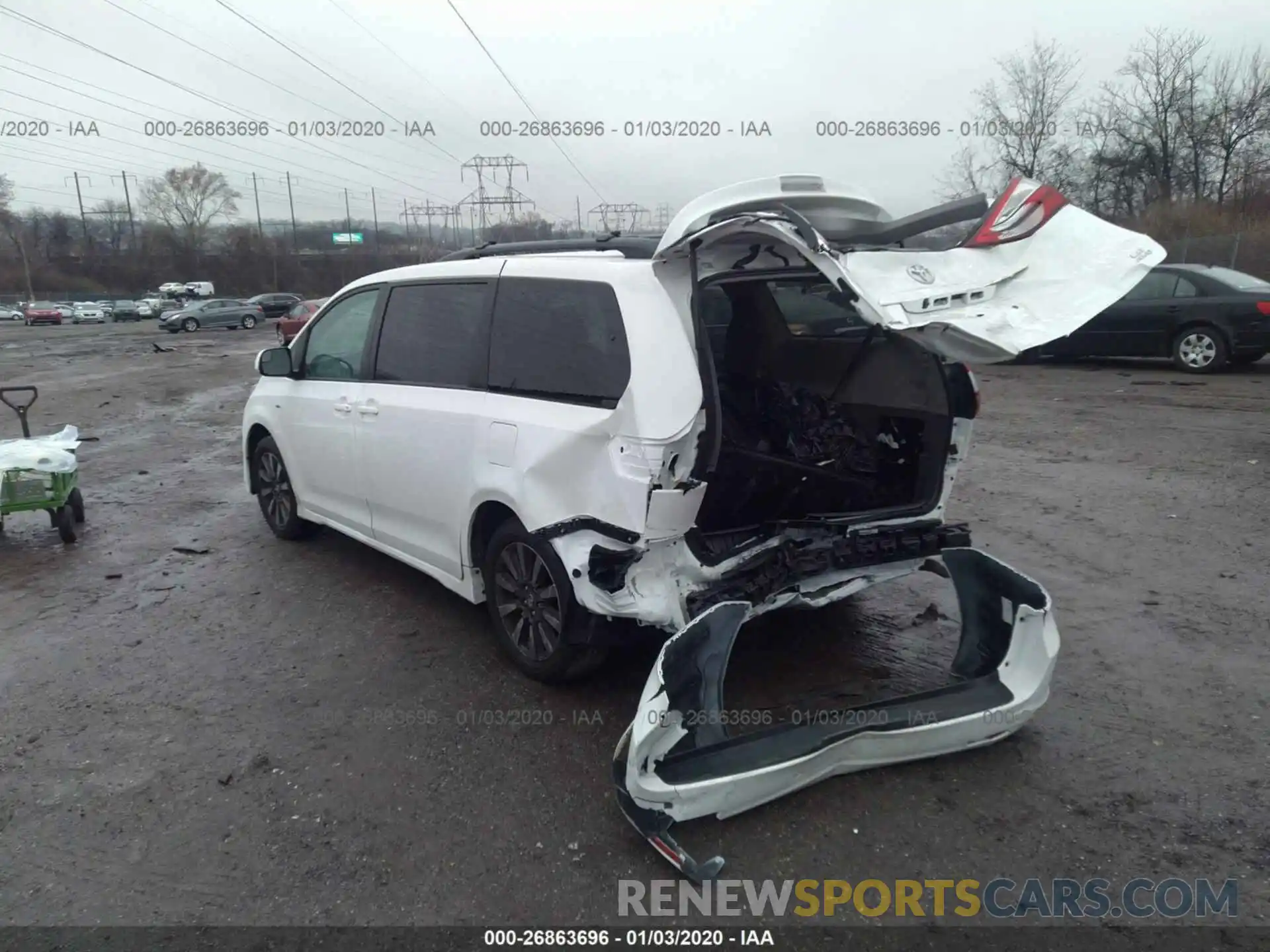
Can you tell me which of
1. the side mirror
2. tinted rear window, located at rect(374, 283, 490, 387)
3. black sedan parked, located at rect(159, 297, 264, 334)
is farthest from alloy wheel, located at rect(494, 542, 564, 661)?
black sedan parked, located at rect(159, 297, 264, 334)

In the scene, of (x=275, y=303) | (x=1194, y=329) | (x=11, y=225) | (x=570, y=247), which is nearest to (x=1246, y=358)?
(x=1194, y=329)

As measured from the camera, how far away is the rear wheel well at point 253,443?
6277 mm

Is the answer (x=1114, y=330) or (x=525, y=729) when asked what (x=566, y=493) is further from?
(x=1114, y=330)

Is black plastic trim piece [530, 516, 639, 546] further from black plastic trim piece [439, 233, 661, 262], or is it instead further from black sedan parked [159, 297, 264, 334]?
black sedan parked [159, 297, 264, 334]

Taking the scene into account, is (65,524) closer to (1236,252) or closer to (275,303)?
(1236,252)

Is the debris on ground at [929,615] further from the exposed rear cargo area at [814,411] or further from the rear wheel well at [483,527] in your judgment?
the rear wheel well at [483,527]

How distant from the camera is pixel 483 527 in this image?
13.6ft

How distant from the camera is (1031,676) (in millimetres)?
3400

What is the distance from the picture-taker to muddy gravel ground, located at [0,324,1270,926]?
279 centimetres

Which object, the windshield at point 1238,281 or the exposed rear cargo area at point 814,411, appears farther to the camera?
the windshield at point 1238,281

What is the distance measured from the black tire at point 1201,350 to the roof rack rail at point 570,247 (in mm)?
11638

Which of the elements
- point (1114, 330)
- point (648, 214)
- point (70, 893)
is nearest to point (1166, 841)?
point (70, 893)

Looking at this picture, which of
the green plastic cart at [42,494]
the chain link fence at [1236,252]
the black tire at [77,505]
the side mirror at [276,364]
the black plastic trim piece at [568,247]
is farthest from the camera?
the chain link fence at [1236,252]

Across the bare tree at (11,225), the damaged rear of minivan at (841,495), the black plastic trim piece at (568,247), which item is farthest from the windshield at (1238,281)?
the bare tree at (11,225)
